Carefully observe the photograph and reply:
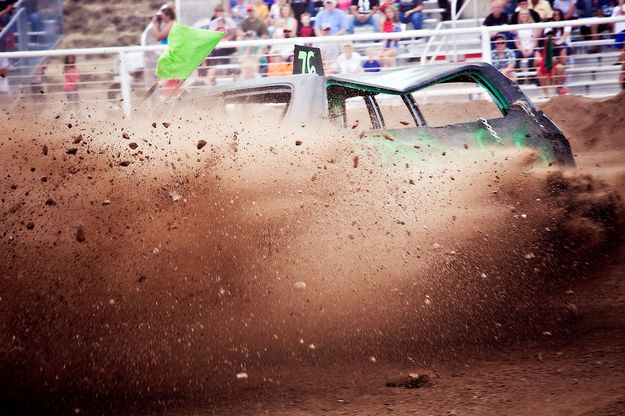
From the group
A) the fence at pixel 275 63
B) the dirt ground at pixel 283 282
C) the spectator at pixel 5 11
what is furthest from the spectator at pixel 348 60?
the spectator at pixel 5 11

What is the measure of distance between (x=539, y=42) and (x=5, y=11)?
28.3ft

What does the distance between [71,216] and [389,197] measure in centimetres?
147

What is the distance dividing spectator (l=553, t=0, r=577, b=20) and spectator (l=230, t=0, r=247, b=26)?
178 inches

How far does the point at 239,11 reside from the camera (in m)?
12.1

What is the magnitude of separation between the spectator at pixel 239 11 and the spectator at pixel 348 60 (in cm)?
254

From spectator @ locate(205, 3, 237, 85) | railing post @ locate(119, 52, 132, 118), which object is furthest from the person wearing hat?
railing post @ locate(119, 52, 132, 118)

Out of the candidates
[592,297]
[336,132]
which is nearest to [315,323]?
[336,132]

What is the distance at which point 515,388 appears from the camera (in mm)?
3133

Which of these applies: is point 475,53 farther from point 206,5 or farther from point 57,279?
point 57,279

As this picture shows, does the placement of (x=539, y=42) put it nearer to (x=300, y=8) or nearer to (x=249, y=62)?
(x=300, y=8)

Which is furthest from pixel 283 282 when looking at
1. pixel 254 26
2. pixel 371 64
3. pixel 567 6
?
pixel 567 6

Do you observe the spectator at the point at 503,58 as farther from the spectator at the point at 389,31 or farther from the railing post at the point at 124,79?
the railing post at the point at 124,79

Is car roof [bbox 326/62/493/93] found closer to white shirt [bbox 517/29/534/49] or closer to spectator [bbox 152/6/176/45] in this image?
white shirt [bbox 517/29/534/49]

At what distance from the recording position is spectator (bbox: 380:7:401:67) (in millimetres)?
10215
